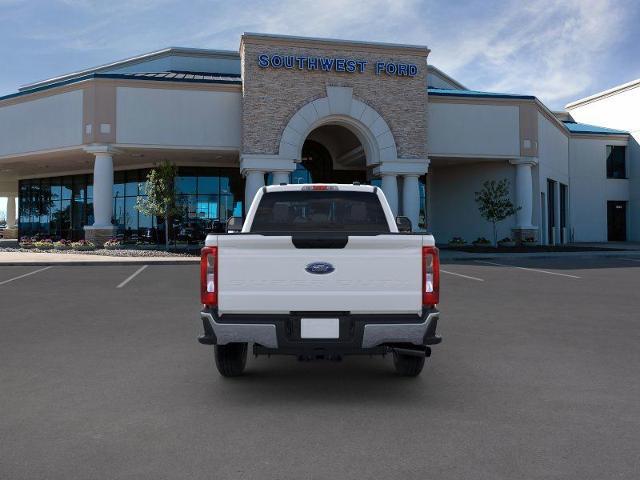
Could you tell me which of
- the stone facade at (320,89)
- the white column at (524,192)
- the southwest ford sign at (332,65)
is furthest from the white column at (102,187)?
the white column at (524,192)

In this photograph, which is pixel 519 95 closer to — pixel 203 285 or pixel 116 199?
pixel 116 199

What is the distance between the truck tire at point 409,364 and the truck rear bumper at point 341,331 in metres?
0.83

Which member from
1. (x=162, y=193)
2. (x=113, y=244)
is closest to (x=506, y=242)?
(x=162, y=193)

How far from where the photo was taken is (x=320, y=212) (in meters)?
7.04

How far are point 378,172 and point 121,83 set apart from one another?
41.7 ft

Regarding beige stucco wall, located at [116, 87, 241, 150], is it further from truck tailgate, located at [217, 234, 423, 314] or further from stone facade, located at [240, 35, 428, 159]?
truck tailgate, located at [217, 234, 423, 314]

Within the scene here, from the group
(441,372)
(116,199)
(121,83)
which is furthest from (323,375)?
(116,199)

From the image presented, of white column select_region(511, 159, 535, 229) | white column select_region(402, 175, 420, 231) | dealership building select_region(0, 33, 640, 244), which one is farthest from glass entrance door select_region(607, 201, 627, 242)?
white column select_region(402, 175, 420, 231)

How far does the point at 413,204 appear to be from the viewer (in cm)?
2773

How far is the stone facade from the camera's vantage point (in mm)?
25969

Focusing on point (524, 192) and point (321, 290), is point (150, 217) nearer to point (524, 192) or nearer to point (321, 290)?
point (524, 192)

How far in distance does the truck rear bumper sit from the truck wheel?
67cm

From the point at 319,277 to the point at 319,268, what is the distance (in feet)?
0.25

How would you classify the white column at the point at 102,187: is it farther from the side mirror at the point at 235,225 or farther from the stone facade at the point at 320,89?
the side mirror at the point at 235,225
